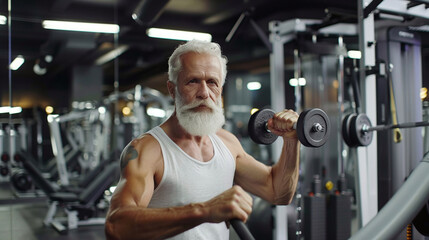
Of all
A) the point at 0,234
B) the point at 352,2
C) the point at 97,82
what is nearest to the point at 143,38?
the point at 97,82

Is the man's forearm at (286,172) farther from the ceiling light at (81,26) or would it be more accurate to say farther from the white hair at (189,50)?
the ceiling light at (81,26)

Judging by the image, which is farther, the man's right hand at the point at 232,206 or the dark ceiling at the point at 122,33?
the dark ceiling at the point at 122,33

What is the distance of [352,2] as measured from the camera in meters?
6.19

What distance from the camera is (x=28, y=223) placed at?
4512 millimetres

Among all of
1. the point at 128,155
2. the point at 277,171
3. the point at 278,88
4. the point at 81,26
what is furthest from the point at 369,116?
the point at 81,26

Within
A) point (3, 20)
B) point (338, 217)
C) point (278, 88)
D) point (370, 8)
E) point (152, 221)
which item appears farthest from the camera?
point (278, 88)

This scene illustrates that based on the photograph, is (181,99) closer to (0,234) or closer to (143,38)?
(0,234)

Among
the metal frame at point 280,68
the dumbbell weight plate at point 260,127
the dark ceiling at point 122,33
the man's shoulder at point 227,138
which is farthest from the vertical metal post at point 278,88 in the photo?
the dumbbell weight plate at point 260,127

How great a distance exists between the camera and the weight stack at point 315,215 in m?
2.91

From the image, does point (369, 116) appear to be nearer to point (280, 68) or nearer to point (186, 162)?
point (280, 68)

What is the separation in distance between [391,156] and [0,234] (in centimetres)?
269

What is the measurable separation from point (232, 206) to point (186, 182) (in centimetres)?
39

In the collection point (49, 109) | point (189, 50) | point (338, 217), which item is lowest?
point (338, 217)

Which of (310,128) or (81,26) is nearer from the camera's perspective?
(310,128)
